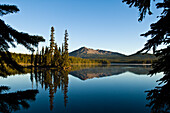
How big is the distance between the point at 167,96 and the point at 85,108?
956cm

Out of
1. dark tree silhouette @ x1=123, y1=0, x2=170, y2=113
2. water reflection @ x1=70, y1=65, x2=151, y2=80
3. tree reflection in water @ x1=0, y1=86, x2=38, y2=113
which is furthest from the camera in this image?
water reflection @ x1=70, y1=65, x2=151, y2=80

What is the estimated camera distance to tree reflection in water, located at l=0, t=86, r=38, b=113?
1650mm

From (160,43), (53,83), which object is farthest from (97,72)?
(160,43)

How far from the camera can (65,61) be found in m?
64.8

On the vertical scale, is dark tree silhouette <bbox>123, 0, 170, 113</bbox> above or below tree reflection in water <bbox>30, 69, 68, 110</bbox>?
above

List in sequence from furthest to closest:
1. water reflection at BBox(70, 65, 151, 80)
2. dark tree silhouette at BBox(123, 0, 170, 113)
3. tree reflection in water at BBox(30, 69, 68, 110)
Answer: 1. water reflection at BBox(70, 65, 151, 80)
2. tree reflection in water at BBox(30, 69, 68, 110)
3. dark tree silhouette at BBox(123, 0, 170, 113)

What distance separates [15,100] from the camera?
68.6 inches

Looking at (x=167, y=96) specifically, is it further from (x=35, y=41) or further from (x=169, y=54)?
(x=35, y=41)

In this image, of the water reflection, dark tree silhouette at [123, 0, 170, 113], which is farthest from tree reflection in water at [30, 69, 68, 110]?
dark tree silhouette at [123, 0, 170, 113]

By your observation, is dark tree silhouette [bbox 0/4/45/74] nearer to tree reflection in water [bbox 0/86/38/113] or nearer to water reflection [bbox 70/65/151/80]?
tree reflection in water [bbox 0/86/38/113]

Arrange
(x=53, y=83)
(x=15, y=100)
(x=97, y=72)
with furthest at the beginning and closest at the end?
(x=97, y=72), (x=53, y=83), (x=15, y=100)

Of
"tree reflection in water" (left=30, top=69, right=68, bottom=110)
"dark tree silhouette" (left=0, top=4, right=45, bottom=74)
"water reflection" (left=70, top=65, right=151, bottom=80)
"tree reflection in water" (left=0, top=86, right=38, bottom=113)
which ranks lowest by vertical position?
"water reflection" (left=70, top=65, right=151, bottom=80)

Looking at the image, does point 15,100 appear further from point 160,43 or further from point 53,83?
point 53,83

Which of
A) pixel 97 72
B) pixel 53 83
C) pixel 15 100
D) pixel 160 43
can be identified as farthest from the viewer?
pixel 97 72
